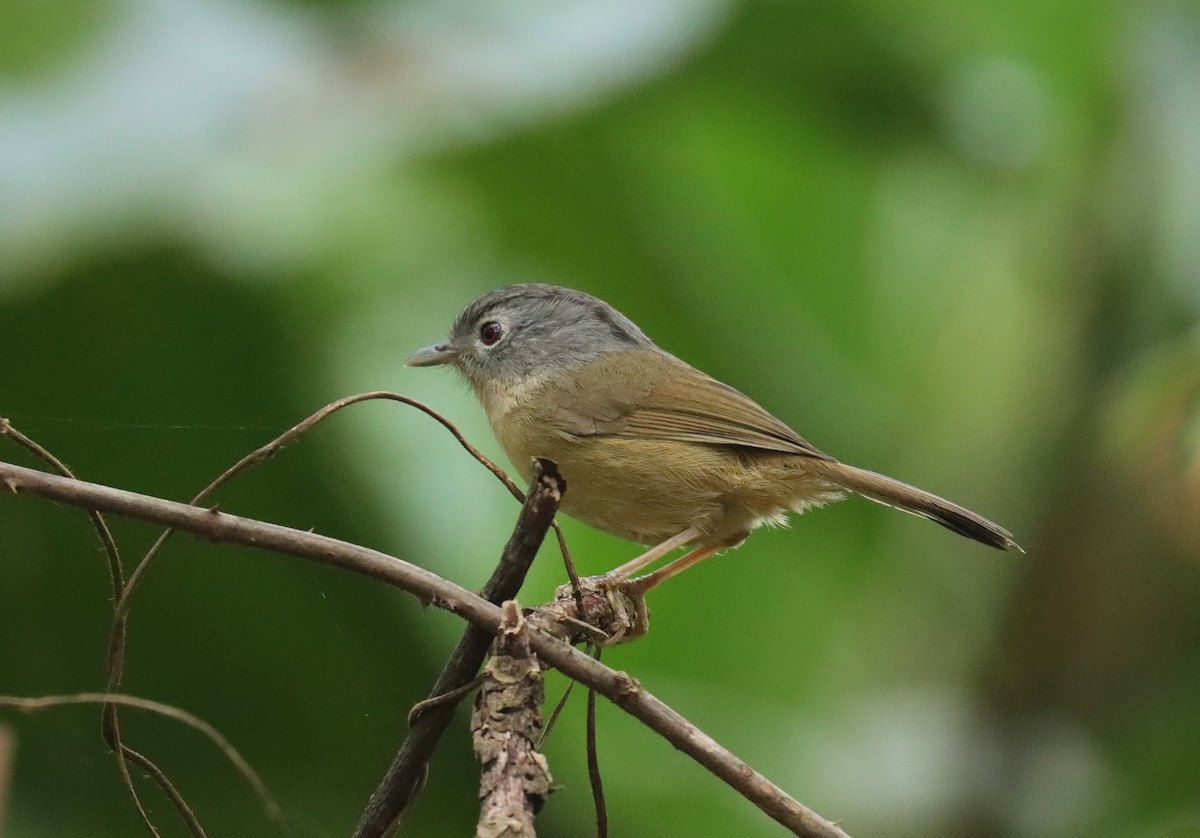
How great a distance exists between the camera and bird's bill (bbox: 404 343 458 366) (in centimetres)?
387

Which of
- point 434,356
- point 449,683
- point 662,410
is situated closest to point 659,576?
point 662,410

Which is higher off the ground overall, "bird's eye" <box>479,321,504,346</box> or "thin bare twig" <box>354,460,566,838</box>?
"bird's eye" <box>479,321,504,346</box>

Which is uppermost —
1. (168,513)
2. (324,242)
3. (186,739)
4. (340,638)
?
(324,242)

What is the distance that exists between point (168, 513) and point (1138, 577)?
389 cm

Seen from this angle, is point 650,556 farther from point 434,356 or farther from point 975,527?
point 434,356

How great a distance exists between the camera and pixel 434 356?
12.7ft

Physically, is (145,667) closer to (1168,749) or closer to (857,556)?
(857,556)

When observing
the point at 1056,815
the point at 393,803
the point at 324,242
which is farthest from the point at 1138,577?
the point at 393,803

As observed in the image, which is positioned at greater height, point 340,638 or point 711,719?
point 340,638

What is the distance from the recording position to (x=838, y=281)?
16.5 feet

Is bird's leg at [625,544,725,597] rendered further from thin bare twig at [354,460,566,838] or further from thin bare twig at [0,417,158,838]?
thin bare twig at [0,417,158,838]

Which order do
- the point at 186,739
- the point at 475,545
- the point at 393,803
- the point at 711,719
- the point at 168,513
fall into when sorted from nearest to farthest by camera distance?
the point at 168,513, the point at 393,803, the point at 186,739, the point at 475,545, the point at 711,719

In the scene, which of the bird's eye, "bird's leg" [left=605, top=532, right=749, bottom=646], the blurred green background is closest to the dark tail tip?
the blurred green background

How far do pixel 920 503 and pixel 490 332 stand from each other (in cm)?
139
